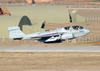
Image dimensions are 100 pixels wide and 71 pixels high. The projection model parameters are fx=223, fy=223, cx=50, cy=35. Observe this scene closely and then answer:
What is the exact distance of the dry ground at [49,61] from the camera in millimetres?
22745

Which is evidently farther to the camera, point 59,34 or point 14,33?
point 14,33

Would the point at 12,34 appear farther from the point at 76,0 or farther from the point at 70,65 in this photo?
the point at 76,0

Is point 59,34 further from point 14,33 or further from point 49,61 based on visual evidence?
point 49,61

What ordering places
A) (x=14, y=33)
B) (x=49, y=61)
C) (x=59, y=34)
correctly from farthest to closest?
(x=14, y=33), (x=59, y=34), (x=49, y=61)

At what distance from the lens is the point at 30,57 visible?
26.9m

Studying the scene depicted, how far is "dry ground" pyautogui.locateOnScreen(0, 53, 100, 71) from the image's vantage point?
74.6ft

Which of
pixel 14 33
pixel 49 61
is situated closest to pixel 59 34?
pixel 14 33

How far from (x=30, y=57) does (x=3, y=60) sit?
322cm

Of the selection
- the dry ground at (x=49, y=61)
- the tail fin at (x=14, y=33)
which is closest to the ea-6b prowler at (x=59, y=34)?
the tail fin at (x=14, y=33)

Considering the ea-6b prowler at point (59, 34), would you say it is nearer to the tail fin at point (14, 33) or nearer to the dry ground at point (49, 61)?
the tail fin at point (14, 33)

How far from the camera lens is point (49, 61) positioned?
25.2 metres

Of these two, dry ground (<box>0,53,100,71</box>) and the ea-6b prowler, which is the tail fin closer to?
the ea-6b prowler

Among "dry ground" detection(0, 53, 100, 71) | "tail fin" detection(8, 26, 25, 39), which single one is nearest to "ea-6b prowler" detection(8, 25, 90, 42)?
"tail fin" detection(8, 26, 25, 39)

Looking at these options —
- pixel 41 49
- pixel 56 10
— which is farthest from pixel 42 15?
pixel 41 49
